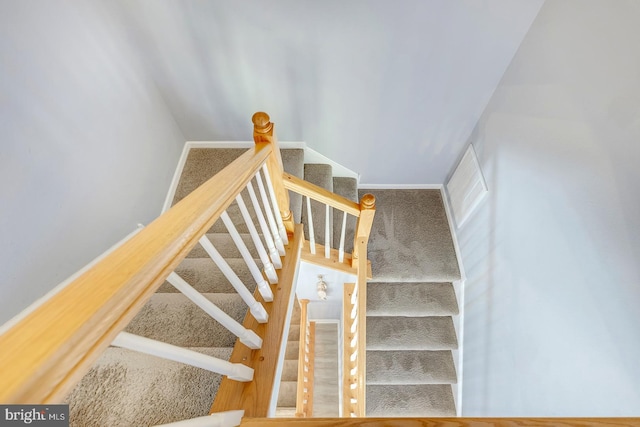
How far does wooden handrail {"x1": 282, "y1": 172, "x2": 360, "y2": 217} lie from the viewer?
154 centimetres

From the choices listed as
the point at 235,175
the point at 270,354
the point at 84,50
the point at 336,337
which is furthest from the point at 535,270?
the point at 84,50

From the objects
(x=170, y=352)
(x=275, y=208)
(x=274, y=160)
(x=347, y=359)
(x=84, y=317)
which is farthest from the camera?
(x=347, y=359)

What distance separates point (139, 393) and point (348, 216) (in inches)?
85.9

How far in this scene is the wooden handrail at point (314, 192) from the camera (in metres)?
1.54

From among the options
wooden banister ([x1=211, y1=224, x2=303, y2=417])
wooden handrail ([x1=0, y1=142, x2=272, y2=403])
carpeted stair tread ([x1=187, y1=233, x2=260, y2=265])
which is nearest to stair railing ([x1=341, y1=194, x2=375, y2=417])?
wooden banister ([x1=211, y1=224, x2=303, y2=417])

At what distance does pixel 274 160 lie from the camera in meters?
1.39

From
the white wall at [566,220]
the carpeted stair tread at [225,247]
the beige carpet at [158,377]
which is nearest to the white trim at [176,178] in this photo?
the carpeted stair tread at [225,247]

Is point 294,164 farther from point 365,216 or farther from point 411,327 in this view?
point 411,327

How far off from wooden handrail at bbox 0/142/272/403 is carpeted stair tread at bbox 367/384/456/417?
2606 mm

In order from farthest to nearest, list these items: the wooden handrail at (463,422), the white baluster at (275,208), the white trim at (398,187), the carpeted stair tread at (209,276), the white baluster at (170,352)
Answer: the white trim at (398,187)
the carpeted stair tread at (209,276)
the white baluster at (275,208)
the wooden handrail at (463,422)
the white baluster at (170,352)

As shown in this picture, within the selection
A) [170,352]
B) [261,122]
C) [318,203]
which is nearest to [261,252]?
[261,122]

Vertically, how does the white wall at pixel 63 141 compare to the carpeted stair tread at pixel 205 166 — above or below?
below

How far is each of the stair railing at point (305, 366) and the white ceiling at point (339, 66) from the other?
176 centimetres

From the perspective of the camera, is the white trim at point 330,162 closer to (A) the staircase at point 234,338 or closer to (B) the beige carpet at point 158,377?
(A) the staircase at point 234,338
